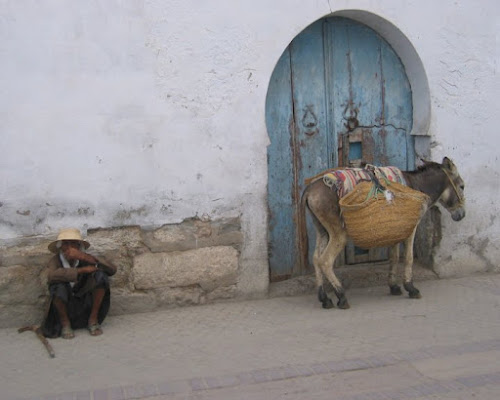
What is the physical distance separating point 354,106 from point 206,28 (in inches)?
68.8

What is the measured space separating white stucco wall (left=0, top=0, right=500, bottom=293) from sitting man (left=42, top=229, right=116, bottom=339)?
13.4 inches

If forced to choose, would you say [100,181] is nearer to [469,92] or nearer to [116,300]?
A: [116,300]

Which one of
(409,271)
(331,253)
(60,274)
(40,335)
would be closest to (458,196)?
(409,271)

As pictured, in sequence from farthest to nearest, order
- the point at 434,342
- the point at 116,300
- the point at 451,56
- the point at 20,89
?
the point at 451,56 → the point at 116,300 → the point at 20,89 → the point at 434,342

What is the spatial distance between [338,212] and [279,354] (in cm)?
146

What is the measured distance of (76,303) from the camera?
18.2ft

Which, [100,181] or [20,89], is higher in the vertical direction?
[20,89]

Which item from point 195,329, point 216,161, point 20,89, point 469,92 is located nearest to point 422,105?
point 469,92

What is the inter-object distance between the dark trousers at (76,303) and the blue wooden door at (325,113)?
1841 millimetres

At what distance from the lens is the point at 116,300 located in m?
6.02

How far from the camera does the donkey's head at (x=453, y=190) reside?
6.39 meters

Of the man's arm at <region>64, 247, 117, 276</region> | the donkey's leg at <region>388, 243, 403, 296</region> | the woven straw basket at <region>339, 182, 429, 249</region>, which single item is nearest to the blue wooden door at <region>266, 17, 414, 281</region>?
the donkey's leg at <region>388, 243, 403, 296</region>

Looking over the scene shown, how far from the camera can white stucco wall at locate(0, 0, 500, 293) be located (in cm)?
566

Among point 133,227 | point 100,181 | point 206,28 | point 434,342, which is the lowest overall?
point 434,342
